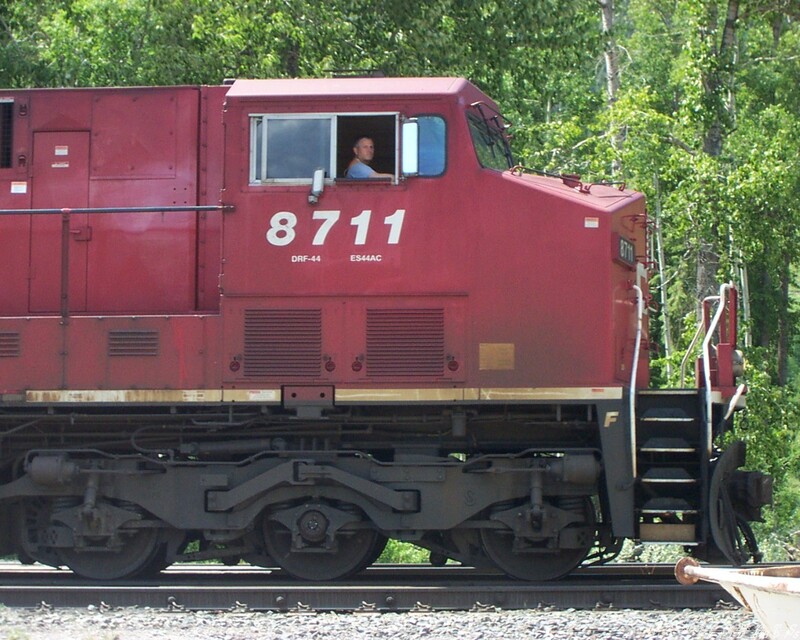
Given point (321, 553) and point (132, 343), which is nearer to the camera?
point (132, 343)

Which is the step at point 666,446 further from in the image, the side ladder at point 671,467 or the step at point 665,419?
the step at point 665,419

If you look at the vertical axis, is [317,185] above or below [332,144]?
below

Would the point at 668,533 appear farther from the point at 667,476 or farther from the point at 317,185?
the point at 317,185

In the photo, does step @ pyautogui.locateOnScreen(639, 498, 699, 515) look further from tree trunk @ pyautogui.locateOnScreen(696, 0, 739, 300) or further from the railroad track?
tree trunk @ pyautogui.locateOnScreen(696, 0, 739, 300)

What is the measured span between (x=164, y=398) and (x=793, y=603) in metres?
5.14

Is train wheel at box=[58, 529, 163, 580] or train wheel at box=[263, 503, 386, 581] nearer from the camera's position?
train wheel at box=[263, 503, 386, 581]

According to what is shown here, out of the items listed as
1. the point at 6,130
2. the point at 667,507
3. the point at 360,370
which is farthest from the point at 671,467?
the point at 6,130

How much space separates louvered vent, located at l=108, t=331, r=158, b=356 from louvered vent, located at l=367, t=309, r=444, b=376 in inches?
67.9

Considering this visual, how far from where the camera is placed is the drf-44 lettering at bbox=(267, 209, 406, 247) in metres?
8.87

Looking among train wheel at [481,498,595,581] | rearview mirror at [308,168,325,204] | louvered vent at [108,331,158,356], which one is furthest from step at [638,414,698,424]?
louvered vent at [108,331,158,356]

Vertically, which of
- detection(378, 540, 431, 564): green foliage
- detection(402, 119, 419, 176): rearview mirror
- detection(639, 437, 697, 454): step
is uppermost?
detection(402, 119, 419, 176): rearview mirror

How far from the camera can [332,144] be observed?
8.94m

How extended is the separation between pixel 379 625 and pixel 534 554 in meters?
1.99

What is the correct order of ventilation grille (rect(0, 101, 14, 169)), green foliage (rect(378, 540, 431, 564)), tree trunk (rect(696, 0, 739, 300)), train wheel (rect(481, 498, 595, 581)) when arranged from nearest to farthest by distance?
train wheel (rect(481, 498, 595, 581)), ventilation grille (rect(0, 101, 14, 169)), green foliage (rect(378, 540, 431, 564)), tree trunk (rect(696, 0, 739, 300))
